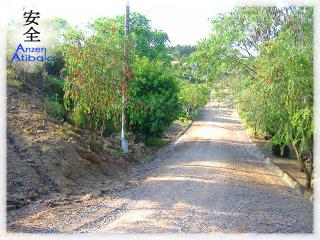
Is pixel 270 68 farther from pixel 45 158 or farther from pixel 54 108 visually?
pixel 54 108

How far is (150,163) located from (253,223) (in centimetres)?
909

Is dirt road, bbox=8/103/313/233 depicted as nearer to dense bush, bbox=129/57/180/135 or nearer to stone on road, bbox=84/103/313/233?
stone on road, bbox=84/103/313/233

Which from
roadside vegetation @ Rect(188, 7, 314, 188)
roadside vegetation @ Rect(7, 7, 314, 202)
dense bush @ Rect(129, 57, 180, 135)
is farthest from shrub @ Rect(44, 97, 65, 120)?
roadside vegetation @ Rect(188, 7, 314, 188)

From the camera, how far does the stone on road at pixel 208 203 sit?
7.54m

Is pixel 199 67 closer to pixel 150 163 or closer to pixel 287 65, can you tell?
pixel 150 163

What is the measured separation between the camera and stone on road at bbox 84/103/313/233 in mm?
7539

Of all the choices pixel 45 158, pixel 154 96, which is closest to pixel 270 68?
pixel 45 158

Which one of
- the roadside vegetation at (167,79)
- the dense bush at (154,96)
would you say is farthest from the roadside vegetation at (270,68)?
the dense bush at (154,96)

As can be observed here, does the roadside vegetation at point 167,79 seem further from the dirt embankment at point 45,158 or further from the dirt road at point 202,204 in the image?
the dirt road at point 202,204

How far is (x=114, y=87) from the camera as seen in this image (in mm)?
13508

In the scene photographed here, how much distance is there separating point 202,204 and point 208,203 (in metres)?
0.20

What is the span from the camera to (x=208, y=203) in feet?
30.9

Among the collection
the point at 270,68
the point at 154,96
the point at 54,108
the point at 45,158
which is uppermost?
the point at 270,68

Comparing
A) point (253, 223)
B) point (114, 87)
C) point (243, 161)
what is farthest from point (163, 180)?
point (243, 161)
